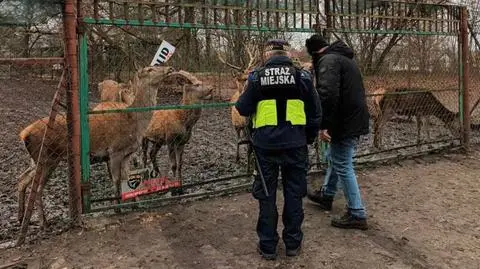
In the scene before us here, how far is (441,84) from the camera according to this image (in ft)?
29.7

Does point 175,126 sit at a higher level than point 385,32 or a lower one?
lower

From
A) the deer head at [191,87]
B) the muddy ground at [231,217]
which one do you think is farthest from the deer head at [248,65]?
the deer head at [191,87]

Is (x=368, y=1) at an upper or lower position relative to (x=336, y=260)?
upper

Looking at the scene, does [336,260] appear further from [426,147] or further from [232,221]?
[426,147]

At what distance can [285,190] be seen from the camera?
4602mm

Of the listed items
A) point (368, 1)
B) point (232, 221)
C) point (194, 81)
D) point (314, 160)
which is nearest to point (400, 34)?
point (368, 1)

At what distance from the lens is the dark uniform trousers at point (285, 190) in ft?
14.8

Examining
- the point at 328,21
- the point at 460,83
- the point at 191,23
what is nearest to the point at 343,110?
the point at 191,23

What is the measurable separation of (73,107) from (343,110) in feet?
8.96

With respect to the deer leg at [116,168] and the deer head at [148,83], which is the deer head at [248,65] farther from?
the deer leg at [116,168]

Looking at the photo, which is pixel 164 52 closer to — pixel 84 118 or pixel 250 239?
pixel 84 118

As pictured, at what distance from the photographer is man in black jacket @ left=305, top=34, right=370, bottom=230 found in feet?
16.9

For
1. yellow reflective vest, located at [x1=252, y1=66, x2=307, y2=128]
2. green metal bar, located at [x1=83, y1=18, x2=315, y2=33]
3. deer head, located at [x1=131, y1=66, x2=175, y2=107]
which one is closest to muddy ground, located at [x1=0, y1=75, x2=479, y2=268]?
deer head, located at [x1=131, y1=66, x2=175, y2=107]

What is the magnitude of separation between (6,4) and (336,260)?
152 inches
